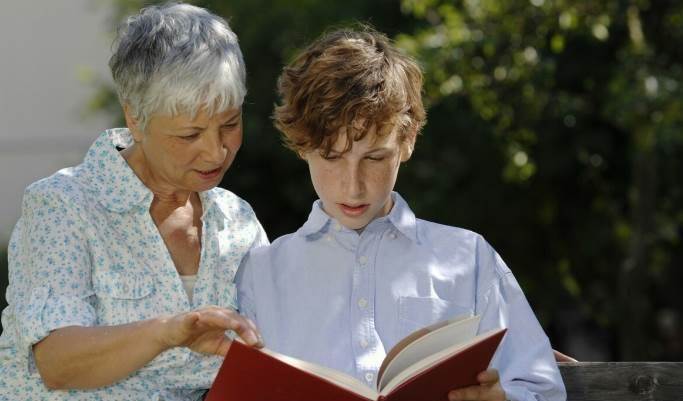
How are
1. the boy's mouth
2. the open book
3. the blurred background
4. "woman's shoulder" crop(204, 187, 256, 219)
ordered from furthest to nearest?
the blurred background < "woman's shoulder" crop(204, 187, 256, 219) < the boy's mouth < the open book

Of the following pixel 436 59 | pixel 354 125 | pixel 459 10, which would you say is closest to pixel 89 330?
pixel 354 125

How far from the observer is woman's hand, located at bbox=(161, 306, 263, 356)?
2.29 meters

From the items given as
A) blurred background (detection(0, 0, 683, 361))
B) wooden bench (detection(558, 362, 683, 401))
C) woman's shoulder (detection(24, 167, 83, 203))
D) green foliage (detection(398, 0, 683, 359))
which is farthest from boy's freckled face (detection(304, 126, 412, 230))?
green foliage (detection(398, 0, 683, 359))

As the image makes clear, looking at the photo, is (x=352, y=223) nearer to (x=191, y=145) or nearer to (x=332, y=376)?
(x=191, y=145)

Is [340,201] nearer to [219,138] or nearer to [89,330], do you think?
[219,138]

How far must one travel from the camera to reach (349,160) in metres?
2.72

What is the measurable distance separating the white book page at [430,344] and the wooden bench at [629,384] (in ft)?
2.42

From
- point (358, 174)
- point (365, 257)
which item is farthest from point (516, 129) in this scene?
point (358, 174)

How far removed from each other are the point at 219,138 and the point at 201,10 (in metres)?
0.33

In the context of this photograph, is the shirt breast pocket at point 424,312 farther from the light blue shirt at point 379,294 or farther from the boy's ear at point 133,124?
the boy's ear at point 133,124

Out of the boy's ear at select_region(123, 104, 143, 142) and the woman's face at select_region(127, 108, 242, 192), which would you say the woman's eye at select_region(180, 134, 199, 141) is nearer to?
the woman's face at select_region(127, 108, 242, 192)

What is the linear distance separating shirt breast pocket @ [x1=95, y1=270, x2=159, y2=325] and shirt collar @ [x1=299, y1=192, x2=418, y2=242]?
0.40m

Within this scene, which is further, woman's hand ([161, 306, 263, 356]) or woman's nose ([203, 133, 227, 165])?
woman's nose ([203, 133, 227, 165])

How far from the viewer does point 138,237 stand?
282cm
